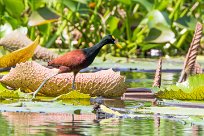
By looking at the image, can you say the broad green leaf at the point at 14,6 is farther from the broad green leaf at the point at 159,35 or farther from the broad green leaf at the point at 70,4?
the broad green leaf at the point at 159,35

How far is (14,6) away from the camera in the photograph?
7.93 meters

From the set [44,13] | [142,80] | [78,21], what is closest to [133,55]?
[78,21]

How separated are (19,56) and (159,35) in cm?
356

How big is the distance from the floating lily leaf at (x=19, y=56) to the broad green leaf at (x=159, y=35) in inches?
133

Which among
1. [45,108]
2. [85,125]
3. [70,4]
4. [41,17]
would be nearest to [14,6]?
[41,17]

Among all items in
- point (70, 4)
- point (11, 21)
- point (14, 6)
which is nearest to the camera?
point (14, 6)

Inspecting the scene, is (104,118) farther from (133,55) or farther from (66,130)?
(133,55)

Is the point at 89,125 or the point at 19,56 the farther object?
the point at 19,56

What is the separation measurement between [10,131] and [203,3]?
6468 millimetres

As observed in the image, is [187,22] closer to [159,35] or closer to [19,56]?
[159,35]

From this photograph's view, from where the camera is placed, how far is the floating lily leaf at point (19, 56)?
529cm

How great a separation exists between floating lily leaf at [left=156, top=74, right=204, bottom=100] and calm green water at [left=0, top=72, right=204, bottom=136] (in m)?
0.51

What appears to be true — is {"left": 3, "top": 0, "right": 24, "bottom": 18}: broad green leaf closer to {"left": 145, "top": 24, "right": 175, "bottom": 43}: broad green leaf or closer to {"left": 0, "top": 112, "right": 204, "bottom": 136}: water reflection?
{"left": 145, "top": 24, "right": 175, "bottom": 43}: broad green leaf

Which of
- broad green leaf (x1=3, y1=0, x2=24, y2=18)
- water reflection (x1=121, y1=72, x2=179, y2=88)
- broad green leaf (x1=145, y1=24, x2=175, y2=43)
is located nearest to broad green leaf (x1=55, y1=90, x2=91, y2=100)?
water reflection (x1=121, y1=72, x2=179, y2=88)
